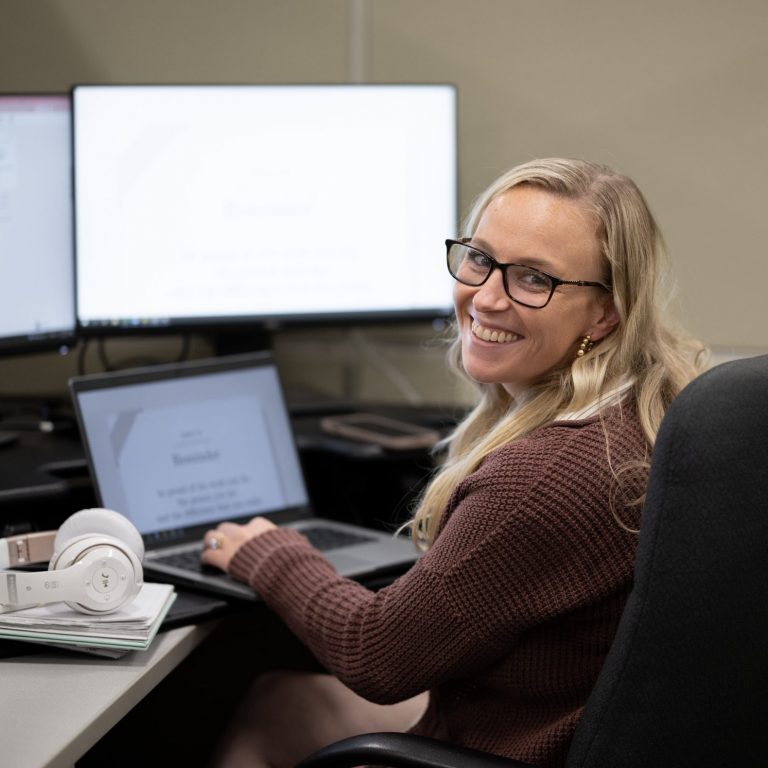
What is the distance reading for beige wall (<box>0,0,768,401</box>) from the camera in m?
2.01

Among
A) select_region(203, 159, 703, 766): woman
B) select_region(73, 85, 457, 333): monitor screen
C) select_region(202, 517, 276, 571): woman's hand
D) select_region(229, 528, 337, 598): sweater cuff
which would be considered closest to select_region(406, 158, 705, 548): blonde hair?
select_region(203, 159, 703, 766): woman

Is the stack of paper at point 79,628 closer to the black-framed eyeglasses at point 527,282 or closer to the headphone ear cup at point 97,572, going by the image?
the headphone ear cup at point 97,572

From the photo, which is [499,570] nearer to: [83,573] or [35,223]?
[83,573]

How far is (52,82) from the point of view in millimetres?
2199

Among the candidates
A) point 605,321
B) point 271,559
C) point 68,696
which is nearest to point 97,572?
point 68,696

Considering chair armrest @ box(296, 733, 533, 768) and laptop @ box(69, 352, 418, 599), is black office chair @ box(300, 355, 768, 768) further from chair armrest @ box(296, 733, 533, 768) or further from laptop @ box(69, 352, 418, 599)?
laptop @ box(69, 352, 418, 599)

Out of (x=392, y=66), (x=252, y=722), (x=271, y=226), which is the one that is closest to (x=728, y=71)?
(x=392, y=66)

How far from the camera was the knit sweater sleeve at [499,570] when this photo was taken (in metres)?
1.09

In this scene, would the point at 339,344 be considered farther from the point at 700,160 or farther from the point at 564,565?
the point at 564,565

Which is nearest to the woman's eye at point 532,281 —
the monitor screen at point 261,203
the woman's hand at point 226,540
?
the woman's hand at point 226,540

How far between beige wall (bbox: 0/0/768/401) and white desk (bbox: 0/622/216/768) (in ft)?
3.69

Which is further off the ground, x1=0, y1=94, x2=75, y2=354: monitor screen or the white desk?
x1=0, y1=94, x2=75, y2=354: monitor screen

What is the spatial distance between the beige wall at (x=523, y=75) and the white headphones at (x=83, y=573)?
105cm

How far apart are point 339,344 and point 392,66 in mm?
558
